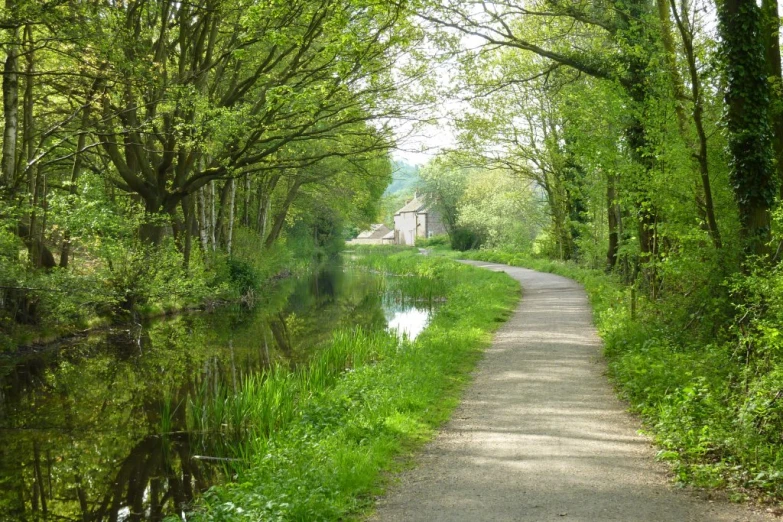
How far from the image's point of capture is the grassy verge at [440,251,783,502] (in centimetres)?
601

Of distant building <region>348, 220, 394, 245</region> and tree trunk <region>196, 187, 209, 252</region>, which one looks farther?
distant building <region>348, 220, 394, 245</region>

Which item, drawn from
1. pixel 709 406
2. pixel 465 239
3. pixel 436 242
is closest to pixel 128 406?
pixel 709 406

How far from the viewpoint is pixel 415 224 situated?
93625 mm

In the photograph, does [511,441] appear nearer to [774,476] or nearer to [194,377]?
[774,476]

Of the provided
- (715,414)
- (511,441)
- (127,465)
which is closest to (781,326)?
(715,414)

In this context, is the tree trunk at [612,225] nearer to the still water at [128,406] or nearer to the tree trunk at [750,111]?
the still water at [128,406]

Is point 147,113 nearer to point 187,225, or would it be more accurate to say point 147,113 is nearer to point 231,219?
point 187,225

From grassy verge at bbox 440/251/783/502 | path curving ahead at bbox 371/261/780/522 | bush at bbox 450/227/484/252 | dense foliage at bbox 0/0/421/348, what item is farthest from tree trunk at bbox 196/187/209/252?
bush at bbox 450/227/484/252

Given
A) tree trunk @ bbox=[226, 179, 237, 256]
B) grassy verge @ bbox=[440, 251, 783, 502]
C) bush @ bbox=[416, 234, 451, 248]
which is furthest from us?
bush @ bbox=[416, 234, 451, 248]

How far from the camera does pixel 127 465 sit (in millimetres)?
8883

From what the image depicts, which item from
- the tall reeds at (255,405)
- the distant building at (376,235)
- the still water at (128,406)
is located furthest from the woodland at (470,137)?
the distant building at (376,235)

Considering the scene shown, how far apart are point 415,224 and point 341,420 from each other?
3348 inches

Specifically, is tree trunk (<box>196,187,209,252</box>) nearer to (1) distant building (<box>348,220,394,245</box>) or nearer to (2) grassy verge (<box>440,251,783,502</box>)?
(2) grassy verge (<box>440,251,783,502</box>)

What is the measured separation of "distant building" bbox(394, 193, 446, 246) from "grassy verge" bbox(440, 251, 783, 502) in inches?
2831
